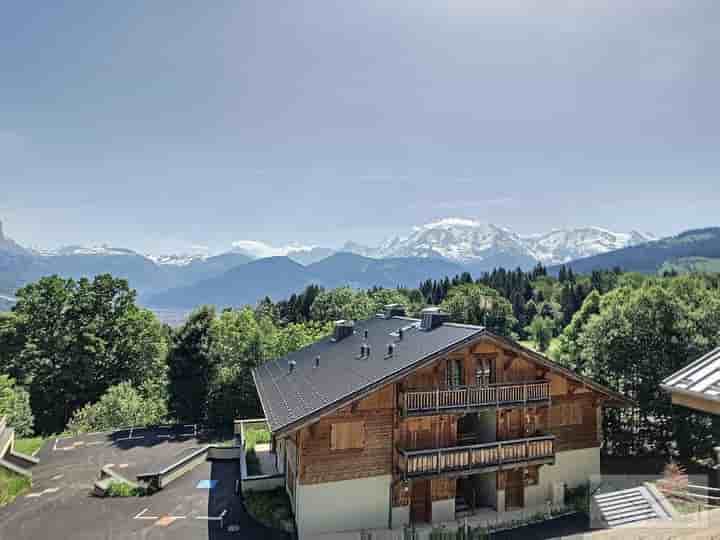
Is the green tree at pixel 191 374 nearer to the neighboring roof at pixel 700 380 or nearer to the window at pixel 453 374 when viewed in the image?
the window at pixel 453 374

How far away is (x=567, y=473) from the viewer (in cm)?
2205

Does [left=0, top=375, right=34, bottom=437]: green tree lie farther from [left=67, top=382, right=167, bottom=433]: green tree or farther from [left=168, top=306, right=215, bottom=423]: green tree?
[left=168, top=306, right=215, bottom=423]: green tree

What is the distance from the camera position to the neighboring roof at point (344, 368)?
18.7 meters

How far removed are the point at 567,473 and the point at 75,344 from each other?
4021 centimetres

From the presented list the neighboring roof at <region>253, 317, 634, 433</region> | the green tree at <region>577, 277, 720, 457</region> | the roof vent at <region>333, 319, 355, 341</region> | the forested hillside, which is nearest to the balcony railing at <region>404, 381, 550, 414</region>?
the neighboring roof at <region>253, 317, 634, 433</region>

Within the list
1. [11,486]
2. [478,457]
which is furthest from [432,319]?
[11,486]

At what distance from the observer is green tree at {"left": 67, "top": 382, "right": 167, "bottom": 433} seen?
3591 centimetres

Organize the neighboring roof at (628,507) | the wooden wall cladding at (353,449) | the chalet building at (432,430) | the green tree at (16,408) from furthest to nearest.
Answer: the green tree at (16,408)
the chalet building at (432,430)
the wooden wall cladding at (353,449)
the neighboring roof at (628,507)

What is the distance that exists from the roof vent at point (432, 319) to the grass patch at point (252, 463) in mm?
10895

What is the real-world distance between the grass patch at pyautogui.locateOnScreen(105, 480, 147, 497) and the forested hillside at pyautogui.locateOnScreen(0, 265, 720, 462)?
1237cm

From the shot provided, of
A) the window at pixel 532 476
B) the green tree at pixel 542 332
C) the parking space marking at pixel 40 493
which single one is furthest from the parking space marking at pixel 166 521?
the green tree at pixel 542 332

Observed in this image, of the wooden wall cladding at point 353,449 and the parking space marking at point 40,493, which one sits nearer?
the wooden wall cladding at point 353,449

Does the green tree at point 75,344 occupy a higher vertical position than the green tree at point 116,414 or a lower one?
higher

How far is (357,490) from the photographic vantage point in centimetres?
1858
